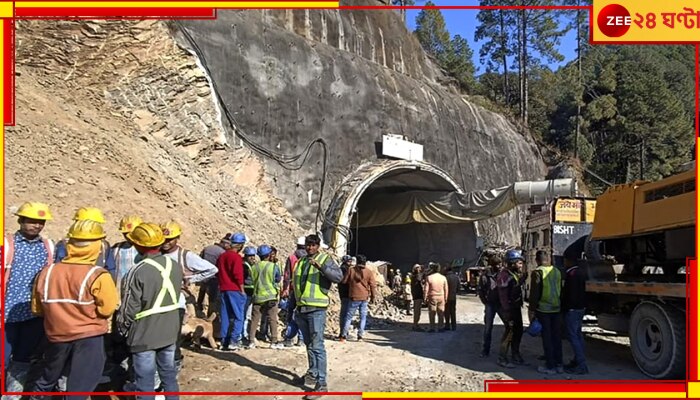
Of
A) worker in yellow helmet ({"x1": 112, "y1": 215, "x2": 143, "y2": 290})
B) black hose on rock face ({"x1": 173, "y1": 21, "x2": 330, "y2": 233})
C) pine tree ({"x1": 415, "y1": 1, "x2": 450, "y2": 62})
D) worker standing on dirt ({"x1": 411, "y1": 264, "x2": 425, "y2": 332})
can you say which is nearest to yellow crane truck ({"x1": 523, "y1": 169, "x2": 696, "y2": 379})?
→ worker standing on dirt ({"x1": 411, "y1": 264, "x2": 425, "y2": 332})

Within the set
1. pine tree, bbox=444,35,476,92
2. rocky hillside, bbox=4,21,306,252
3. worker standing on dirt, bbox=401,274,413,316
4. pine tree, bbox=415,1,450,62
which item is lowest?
worker standing on dirt, bbox=401,274,413,316

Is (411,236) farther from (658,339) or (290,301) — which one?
(658,339)

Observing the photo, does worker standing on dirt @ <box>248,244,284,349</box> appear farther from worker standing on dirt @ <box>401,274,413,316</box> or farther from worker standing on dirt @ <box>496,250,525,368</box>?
worker standing on dirt @ <box>401,274,413,316</box>

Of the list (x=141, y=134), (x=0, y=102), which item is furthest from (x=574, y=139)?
(x=0, y=102)

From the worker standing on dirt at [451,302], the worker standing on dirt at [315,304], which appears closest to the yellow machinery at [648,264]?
the worker standing on dirt at [451,302]

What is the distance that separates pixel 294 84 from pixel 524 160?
17429 millimetres

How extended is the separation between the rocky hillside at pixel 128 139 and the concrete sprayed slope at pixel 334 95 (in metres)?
0.92

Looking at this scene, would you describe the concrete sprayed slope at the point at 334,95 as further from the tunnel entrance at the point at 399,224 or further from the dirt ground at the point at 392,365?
the dirt ground at the point at 392,365

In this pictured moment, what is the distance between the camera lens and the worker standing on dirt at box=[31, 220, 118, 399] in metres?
4.10

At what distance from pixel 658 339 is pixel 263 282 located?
5.20m

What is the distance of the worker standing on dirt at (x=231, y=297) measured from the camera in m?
7.84

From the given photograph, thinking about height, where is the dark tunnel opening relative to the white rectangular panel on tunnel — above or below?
→ below

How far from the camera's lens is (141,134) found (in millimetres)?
13133

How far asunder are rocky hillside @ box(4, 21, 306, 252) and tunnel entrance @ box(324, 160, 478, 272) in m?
4.06
